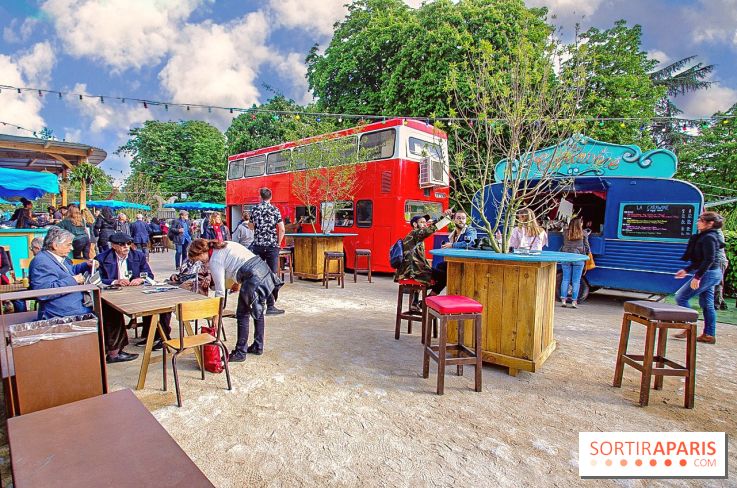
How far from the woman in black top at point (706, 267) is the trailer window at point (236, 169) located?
45.5ft

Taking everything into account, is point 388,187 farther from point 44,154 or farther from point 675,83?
point 675,83

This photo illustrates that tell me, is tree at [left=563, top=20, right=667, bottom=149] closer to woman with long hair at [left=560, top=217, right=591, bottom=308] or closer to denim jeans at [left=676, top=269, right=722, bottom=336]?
woman with long hair at [left=560, top=217, right=591, bottom=308]

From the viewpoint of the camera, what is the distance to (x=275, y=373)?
391cm

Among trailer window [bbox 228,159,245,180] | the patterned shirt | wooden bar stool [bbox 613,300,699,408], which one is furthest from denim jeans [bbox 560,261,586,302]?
trailer window [bbox 228,159,245,180]

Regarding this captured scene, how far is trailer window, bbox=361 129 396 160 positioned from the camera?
10.0 m

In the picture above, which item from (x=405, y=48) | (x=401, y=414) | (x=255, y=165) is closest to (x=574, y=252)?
(x=401, y=414)

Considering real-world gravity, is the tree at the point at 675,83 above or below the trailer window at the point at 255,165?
above

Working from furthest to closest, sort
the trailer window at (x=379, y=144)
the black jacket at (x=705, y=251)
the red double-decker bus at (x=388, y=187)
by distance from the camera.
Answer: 1. the trailer window at (x=379, y=144)
2. the red double-decker bus at (x=388, y=187)
3. the black jacket at (x=705, y=251)

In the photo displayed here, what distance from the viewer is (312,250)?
9680 millimetres

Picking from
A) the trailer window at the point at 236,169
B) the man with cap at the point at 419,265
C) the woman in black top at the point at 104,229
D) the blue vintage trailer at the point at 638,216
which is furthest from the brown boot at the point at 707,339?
the trailer window at the point at 236,169

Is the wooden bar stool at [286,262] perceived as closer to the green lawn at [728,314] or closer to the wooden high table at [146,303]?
the wooden high table at [146,303]

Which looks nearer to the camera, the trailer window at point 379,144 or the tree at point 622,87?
the trailer window at point 379,144

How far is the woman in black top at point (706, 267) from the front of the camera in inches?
189

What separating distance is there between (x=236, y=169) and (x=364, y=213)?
23.8 ft
